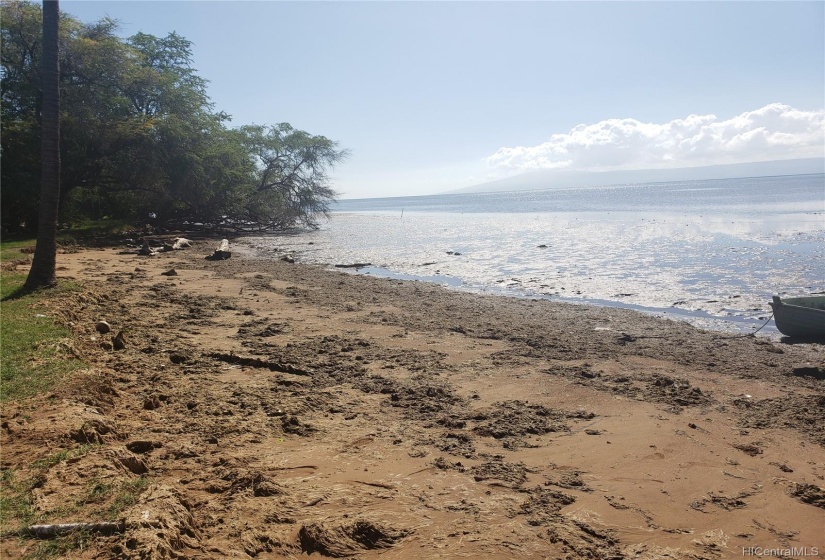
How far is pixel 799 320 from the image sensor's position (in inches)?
386

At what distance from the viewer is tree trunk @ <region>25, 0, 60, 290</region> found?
401 inches

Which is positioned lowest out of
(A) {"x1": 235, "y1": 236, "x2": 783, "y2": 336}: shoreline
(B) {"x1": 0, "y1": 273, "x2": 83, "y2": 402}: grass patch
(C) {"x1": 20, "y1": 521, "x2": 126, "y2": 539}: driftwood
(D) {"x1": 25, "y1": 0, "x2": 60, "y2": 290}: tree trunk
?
(A) {"x1": 235, "y1": 236, "x2": 783, "y2": 336}: shoreline

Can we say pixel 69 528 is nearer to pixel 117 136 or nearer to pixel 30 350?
pixel 30 350

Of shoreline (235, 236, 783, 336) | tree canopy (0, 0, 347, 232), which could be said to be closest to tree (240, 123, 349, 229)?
tree canopy (0, 0, 347, 232)

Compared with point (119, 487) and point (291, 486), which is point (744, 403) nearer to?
point (291, 486)

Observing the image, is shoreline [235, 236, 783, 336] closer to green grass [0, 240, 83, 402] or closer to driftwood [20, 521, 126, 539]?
green grass [0, 240, 83, 402]

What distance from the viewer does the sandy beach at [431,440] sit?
3.65m

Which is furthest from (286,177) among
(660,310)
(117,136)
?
(660,310)

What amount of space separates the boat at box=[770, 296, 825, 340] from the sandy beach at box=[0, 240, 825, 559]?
509 millimetres

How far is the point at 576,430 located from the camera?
5.68 meters

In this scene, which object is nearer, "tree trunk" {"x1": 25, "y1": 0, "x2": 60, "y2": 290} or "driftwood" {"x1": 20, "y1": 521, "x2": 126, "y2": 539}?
"driftwood" {"x1": 20, "y1": 521, "x2": 126, "y2": 539}

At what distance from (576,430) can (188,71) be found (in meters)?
37.8

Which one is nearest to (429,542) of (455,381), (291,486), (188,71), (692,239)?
(291,486)

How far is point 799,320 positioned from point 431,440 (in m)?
8.34
